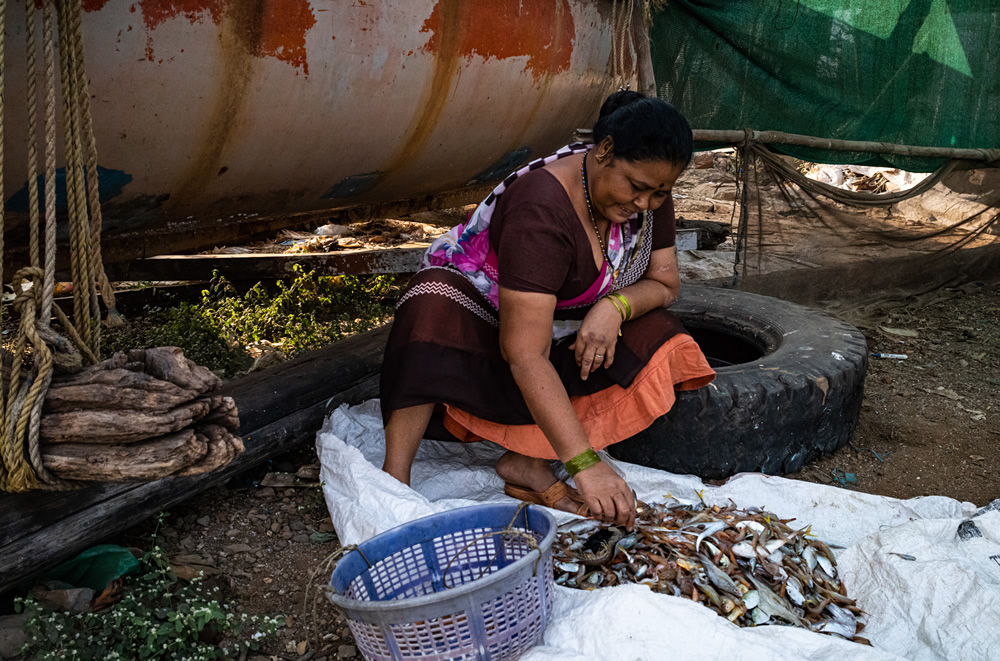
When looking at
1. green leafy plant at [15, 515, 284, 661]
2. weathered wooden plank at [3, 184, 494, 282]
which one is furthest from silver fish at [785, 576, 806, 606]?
weathered wooden plank at [3, 184, 494, 282]

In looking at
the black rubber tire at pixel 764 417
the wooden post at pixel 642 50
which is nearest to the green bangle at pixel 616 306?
the black rubber tire at pixel 764 417

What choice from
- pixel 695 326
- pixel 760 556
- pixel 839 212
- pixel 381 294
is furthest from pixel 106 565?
pixel 839 212

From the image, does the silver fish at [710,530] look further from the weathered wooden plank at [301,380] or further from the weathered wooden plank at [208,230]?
the weathered wooden plank at [208,230]

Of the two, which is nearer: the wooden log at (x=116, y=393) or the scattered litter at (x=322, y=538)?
the wooden log at (x=116, y=393)

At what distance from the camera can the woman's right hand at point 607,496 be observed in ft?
5.81

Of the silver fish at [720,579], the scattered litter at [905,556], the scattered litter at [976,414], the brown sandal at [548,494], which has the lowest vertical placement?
the scattered litter at [976,414]

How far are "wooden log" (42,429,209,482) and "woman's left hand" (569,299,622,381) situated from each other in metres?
1.04

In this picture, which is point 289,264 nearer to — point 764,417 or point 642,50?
point 642,50

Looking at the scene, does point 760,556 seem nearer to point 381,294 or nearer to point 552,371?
point 552,371

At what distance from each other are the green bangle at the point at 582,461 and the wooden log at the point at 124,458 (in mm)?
786

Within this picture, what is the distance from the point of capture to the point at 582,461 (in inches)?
71.8

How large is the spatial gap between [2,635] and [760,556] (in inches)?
65.2

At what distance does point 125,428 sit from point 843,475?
7.01 ft

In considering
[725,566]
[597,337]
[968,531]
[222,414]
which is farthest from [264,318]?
[968,531]
